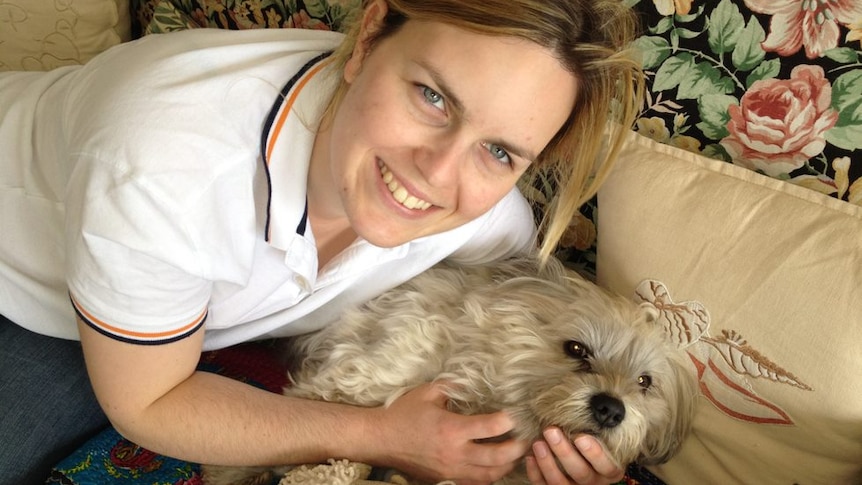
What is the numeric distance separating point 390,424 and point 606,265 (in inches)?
20.7

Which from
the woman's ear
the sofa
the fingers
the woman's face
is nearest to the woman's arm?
the fingers

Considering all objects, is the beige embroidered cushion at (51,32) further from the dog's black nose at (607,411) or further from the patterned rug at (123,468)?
the dog's black nose at (607,411)

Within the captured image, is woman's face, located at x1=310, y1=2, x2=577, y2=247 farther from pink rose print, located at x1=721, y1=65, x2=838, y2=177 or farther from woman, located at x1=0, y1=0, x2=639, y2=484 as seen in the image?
pink rose print, located at x1=721, y1=65, x2=838, y2=177

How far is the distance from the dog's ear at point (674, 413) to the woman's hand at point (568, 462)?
0.16 meters

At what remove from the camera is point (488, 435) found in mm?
1148

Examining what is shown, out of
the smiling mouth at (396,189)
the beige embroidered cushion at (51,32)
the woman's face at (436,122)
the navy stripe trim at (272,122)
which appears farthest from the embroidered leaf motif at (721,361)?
the beige embroidered cushion at (51,32)

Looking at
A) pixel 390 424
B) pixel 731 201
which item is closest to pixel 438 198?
pixel 390 424

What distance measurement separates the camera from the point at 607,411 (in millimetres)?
1124

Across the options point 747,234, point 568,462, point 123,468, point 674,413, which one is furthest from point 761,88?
point 123,468

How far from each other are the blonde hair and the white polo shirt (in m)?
0.13

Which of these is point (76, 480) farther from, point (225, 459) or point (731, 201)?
point (731, 201)

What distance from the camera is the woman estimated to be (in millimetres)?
935

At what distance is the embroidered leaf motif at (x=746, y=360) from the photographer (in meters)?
1.11

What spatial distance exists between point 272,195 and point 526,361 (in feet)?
1.76
